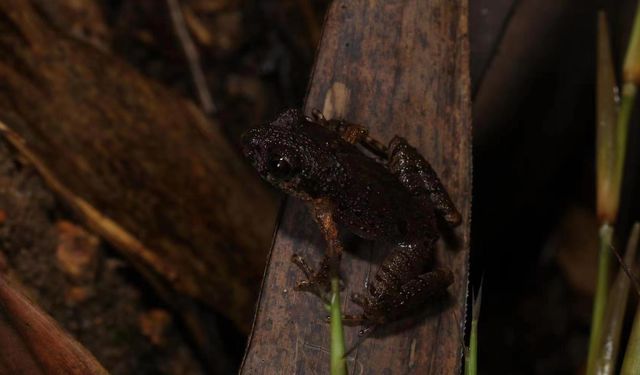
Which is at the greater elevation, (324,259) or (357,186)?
(357,186)

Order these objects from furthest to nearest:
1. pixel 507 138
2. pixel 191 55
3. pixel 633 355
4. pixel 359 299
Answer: pixel 191 55, pixel 507 138, pixel 359 299, pixel 633 355

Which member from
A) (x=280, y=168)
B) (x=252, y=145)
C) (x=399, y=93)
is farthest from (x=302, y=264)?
(x=399, y=93)

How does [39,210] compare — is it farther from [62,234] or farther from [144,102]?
[144,102]

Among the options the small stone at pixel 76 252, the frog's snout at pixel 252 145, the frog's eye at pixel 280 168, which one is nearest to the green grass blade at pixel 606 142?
the frog's eye at pixel 280 168

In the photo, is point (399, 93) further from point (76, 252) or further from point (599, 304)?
point (76, 252)

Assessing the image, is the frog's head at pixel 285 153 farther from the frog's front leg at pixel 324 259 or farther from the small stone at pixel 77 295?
the small stone at pixel 77 295

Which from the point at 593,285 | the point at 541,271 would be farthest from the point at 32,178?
the point at 593,285
